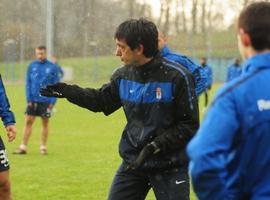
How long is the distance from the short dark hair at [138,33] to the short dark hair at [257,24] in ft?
5.23

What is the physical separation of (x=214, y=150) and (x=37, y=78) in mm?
10013

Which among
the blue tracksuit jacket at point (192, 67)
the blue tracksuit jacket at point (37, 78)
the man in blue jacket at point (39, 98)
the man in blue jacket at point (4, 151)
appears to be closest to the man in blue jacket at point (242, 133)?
the blue tracksuit jacket at point (192, 67)

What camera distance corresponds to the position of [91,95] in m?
4.81

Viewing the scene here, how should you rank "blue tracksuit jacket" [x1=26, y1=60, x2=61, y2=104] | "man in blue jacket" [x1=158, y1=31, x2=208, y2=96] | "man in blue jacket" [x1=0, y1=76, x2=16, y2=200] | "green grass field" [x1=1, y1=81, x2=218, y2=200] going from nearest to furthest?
"man in blue jacket" [x1=0, y1=76, x2=16, y2=200]
"man in blue jacket" [x1=158, y1=31, x2=208, y2=96]
"green grass field" [x1=1, y1=81, x2=218, y2=200]
"blue tracksuit jacket" [x1=26, y1=60, x2=61, y2=104]

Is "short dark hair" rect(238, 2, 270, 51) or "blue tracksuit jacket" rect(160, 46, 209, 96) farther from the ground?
"short dark hair" rect(238, 2, 270, 51)

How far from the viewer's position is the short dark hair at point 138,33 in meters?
4.36

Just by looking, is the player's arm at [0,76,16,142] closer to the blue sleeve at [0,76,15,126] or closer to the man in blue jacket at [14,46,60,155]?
the blue sleeve at [0,76,15,126]

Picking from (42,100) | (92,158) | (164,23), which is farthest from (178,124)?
(164,23)

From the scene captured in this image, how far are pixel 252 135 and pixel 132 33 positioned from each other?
1.79 m

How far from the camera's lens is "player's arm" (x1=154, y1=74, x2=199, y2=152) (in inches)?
173

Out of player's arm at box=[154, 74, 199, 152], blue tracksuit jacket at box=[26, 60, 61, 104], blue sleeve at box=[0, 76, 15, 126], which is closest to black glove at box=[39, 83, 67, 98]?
player's arm at box=[154, 74, 199, 152]

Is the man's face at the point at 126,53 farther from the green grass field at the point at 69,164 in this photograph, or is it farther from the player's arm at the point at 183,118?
the green grass field at the point at 69,164

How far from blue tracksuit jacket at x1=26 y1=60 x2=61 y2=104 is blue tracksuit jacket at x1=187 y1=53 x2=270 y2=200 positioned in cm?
976

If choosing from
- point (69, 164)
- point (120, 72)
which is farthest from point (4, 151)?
point (69, 164)
